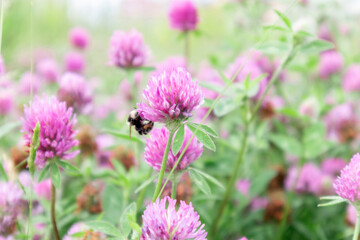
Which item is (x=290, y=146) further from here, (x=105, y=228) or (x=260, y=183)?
(x=105, y=228)

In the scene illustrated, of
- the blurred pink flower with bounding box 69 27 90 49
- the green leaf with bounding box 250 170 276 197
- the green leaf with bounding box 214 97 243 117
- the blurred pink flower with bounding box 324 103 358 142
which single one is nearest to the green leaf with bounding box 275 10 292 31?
the green leaf with bounding box 214 97 243 117

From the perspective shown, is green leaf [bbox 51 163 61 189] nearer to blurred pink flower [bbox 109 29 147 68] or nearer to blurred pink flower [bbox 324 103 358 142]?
blurred pink flower [bbox 109 29 147 68]

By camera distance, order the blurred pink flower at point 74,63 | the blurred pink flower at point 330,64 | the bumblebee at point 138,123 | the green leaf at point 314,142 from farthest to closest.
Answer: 1. the blurred pink flower at point 74,63
2. the blurred pink flower at point 330,64
3. the green leaf at point 314,142
4. the bumblebee at point 138,123

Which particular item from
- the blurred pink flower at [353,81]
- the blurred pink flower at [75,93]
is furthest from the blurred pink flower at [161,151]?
the blurred pink flower at [353,81]

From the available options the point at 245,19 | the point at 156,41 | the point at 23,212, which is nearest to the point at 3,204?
the point at 23,212

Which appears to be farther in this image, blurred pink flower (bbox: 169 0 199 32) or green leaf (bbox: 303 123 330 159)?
blurred pink flower (bbox: 169 0 199 32)

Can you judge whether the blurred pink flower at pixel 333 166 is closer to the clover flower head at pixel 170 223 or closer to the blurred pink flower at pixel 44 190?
the blurred pink flower at pixel 44 190

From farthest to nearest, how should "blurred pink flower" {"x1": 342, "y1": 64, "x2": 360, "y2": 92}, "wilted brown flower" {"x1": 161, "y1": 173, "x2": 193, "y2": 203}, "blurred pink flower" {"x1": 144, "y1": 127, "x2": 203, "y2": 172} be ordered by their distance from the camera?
"blurred pink flower" {"x1": 342, "y1": 64, "x2": 360, "y2": 92} < "wilted brown flower" {"x1": 161, "y1": 173, "x2": 193, "y2": 203} < "blurred pink flower" {"x1": 144, "y1": 127, "x2": 203, "y2": 172}

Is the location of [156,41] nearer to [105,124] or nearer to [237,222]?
[105,124]
